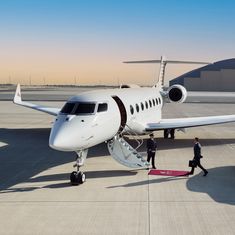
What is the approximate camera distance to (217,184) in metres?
11.5

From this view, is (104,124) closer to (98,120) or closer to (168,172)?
(98,120)

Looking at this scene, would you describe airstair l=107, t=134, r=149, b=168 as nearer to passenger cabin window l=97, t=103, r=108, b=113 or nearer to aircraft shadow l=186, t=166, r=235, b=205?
passenger cabin window l=97, t=103, r=108, b=113

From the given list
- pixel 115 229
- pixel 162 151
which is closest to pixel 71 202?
pixel 115 229

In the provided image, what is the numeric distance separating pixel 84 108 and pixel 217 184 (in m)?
5.00

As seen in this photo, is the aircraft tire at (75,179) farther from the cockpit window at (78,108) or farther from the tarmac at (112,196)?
the cockpit window at (78,108)

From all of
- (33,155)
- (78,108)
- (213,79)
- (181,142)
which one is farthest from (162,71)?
(213,79)

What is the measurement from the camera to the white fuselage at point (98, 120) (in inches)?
425

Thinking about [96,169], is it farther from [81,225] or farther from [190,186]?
[81,225]

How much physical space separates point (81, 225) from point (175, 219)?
2.26 metres

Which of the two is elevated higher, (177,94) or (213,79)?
(177,94)

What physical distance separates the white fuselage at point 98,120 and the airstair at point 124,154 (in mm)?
393

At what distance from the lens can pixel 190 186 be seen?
37.2 feet

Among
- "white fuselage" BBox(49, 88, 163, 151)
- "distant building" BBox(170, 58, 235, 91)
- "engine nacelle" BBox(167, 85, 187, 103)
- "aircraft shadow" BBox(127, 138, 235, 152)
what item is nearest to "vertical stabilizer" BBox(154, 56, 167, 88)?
"engine nacelle" BBox(167, 85, 187, 103)

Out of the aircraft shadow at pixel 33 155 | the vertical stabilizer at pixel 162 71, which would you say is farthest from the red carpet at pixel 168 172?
the vertical stabilizer at pixel 162 71
